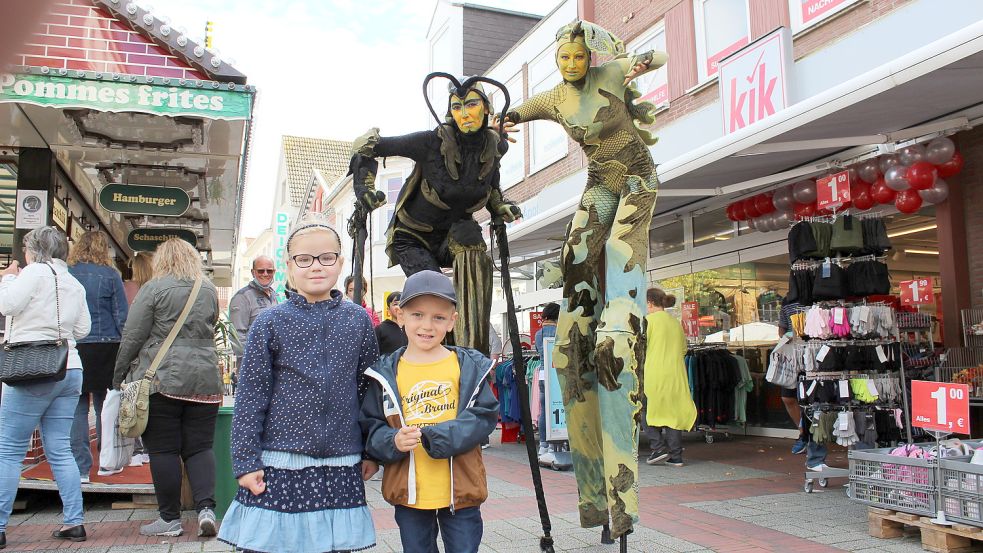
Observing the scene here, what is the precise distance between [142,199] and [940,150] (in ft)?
27.9

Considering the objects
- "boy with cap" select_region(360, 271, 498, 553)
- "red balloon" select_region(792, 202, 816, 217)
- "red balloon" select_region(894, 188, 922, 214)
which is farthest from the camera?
"red balloon" select_region(792, 202, 816, 217)

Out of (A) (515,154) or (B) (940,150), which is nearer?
(B) (940,150)

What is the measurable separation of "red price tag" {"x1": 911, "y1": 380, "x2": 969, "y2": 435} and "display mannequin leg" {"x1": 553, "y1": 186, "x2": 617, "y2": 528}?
2.04 m

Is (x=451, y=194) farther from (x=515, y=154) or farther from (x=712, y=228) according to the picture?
(x=515, y=154)

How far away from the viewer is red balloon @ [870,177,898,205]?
7379 mm

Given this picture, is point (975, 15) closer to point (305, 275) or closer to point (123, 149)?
point (305, 275)

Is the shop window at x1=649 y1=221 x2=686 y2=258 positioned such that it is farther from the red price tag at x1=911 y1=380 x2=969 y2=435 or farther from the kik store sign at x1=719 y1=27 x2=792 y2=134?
the red price tag at x1=911 y1=380 x2=969 y2=435

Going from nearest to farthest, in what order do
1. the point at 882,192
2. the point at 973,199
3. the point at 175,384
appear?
the point at 175,384
the point at 882,192
the point at 973,199

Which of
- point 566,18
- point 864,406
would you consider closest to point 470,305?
point 864,406

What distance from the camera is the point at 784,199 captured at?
885 centimetres

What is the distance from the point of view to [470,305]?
378 centimetres

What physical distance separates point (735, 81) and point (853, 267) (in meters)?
5.75

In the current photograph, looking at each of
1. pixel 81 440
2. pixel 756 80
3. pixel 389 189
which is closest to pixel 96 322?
pixel 81 440

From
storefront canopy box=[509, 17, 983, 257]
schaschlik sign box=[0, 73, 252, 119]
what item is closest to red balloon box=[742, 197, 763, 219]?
storefront canopy box=[509, 17, 983, 257]
